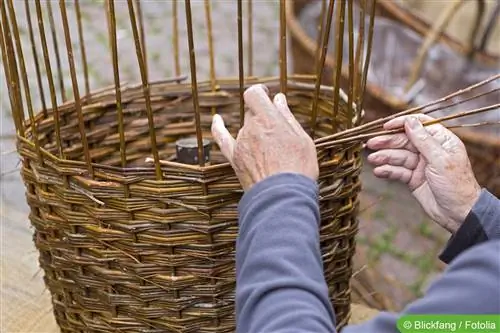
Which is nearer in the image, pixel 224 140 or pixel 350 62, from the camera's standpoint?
pixel 224 140

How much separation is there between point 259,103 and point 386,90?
186cm

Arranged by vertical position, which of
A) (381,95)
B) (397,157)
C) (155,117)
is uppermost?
(397,157)

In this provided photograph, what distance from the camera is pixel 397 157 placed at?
89 cm

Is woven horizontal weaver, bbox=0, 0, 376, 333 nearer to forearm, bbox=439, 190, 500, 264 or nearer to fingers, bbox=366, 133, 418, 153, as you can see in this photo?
fingers, bbox=366, 133, 418, 153

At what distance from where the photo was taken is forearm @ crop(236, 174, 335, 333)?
63 centimetres

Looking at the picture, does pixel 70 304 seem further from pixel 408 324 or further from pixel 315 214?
pixel 408 324

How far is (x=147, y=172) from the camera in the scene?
85cm

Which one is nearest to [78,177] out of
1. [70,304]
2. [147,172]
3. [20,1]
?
[147,172]

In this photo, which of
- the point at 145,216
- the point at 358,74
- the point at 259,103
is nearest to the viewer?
the point at 259,103

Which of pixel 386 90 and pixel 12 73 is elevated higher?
pixel 12 73

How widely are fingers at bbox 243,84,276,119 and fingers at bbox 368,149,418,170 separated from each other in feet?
0.60

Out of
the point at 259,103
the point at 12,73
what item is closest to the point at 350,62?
the point at 259,103

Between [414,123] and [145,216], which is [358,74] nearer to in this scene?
[414,123]

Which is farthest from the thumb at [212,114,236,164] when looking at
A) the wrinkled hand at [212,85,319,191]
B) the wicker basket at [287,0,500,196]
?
the wicker basket at [287,0,500,196]
